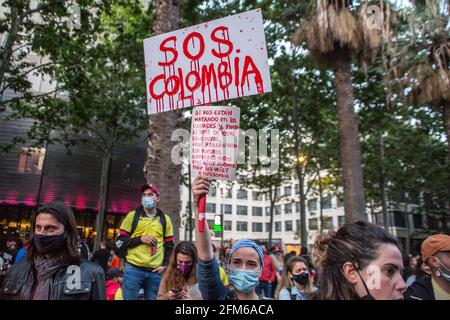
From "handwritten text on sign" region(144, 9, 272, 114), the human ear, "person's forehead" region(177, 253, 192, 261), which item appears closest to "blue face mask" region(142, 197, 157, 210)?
"person's forehead" region(177, 253, 192, 261)

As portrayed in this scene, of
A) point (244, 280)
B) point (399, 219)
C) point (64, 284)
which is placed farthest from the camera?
point (399, 219)

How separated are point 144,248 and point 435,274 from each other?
305 centimetres

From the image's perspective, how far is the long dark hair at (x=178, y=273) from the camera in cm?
383

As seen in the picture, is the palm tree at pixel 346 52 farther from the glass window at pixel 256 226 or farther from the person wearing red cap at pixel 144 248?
the glass window at pixel 256 226

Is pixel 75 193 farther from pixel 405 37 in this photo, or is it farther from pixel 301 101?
pixel 405 37

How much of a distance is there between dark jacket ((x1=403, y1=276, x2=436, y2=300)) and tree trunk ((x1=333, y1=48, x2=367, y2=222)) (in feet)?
16.6

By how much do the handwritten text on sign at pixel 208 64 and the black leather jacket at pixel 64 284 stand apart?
5.34 feet

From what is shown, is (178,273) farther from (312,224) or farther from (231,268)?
(312,224)

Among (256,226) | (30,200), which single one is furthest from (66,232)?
(256,226)

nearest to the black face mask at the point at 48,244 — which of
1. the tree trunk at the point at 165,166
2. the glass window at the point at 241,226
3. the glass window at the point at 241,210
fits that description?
the tree trunk at the point at 165,166

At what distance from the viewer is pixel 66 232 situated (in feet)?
7.85
